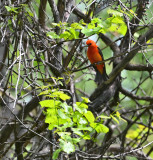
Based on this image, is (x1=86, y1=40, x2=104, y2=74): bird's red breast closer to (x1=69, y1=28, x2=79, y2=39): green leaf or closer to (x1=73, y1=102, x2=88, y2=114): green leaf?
(x1=69, y1=28, x2=79, y2=39): green leaf

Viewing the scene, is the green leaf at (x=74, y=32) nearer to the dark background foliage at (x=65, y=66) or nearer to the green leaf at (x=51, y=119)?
the dark background foliage at (x=65, y=66)

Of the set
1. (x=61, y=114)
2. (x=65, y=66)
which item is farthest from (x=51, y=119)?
(x=65, y=66)

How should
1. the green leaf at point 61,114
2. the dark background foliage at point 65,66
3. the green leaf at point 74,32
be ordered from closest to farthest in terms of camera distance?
the green leaf at point 61,114 < the green leaf at point 74,32 < the dark background foliage at point 65,66

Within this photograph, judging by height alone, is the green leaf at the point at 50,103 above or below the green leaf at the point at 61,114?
above

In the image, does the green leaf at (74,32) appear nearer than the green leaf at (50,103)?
No

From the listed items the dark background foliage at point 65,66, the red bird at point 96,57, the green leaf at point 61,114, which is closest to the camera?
the green leaf at point 61,114

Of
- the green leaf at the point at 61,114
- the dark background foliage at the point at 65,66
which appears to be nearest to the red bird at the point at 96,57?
the dark background foliage at the point at 65,66

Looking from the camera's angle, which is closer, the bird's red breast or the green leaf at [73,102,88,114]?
the green leaf at [73,102,88,114]

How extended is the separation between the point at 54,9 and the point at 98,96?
4.54 feet

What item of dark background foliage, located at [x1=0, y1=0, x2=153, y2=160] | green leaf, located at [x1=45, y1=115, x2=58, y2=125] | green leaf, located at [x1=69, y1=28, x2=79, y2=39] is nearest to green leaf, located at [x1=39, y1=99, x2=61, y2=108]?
green leaf, located at [x1=45, y1=115, x2=58, y2=125]

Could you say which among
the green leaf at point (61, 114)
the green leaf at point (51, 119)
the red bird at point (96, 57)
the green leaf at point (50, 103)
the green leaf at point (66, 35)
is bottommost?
the green leaf at point (51, 119)

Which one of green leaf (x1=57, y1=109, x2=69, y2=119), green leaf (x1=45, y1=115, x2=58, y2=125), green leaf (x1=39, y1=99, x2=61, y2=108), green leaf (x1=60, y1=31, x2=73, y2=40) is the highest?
green leaf (x1=60, y1=31, x2=73, y2=40)

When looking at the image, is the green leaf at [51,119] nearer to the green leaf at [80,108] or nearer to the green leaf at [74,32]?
the green leaf at [80,108]

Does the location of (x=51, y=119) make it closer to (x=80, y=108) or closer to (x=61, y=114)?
(x=61, y=114)
